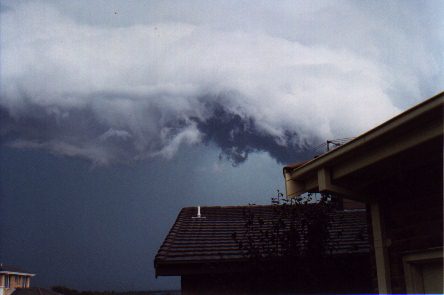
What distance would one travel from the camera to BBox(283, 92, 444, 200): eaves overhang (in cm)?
415

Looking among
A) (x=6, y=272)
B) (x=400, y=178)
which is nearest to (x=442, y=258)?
(x=400, y=178)

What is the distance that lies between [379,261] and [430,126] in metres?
2.15

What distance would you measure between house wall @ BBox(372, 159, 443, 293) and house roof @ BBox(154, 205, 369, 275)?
3402 mm

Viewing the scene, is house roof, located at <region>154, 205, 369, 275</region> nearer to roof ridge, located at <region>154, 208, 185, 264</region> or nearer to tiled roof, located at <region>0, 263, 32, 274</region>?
roof ridge, located at <region>154, 208, 185, 264</region>

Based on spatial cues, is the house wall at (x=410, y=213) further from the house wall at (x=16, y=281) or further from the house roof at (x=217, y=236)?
the house wall at (x=16, y=281)

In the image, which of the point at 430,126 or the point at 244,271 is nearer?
the point at 430,126

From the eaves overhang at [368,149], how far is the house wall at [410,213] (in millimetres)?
421

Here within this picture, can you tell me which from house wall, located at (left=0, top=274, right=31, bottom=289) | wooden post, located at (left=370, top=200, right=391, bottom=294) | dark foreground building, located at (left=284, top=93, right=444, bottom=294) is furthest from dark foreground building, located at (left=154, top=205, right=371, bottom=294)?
house wall, located at (left=0, top=274, right=31, bottom=289)

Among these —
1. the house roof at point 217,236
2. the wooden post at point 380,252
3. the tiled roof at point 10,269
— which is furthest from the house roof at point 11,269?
the wooden post at point 380,252

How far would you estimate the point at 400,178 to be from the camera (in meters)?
5.17

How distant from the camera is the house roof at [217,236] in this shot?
1034 cm

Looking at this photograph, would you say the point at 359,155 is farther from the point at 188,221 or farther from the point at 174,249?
the point at 188,221

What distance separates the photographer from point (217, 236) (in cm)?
1213

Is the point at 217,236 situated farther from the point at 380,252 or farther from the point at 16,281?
the point at 16,281
